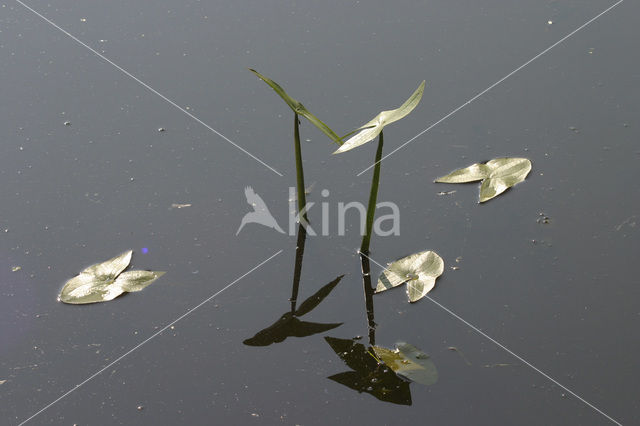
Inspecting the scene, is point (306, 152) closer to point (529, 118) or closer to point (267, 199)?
point (267, 199)

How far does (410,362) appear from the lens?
4.10 ft

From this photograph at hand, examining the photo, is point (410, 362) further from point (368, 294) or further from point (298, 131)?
point (298, 131)

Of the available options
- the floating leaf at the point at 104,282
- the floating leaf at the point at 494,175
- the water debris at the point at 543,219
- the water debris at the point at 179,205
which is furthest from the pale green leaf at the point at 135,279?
the water debris at the point at 543,219

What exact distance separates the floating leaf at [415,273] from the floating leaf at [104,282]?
1.46ft

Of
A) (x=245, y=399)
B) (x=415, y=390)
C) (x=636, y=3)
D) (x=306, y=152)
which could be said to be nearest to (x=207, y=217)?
(x=306, y=152)

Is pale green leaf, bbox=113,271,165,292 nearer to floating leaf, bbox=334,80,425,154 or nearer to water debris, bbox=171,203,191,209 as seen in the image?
water debris, bbox=171,203,191,209

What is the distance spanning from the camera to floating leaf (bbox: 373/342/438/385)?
1230mm

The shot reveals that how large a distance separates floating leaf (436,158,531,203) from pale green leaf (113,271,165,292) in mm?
634

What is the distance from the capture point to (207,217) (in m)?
1.56

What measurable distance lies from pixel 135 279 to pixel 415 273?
544mm

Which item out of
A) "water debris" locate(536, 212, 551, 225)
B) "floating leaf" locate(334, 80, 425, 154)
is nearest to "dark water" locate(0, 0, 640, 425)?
"water debris" locate(536, 212, 551, 225)

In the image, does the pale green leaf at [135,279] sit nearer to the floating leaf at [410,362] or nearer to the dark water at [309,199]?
the dark water at [309,199]

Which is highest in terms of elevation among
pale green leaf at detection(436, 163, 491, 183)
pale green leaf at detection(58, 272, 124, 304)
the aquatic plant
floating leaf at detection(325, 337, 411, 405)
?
the aquatic plant

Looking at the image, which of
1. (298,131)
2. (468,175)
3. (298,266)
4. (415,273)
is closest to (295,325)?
(298,266)
